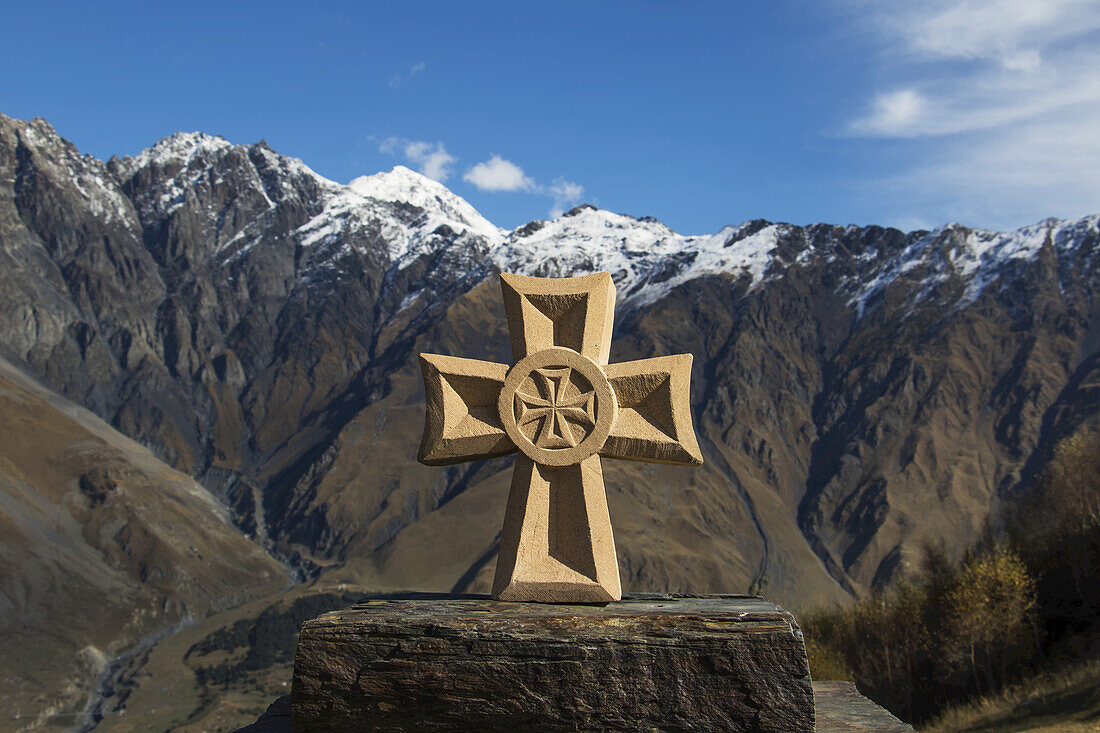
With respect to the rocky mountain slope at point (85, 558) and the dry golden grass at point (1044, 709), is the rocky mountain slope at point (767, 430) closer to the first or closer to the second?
the rocky mountain slope at point (85, 558)

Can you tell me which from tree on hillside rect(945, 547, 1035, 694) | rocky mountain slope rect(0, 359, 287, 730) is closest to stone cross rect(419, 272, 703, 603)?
tree on hillside rect(945, 547, 1035, 694)

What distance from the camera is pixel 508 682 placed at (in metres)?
9.35

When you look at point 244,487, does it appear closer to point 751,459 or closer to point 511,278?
point 751,459

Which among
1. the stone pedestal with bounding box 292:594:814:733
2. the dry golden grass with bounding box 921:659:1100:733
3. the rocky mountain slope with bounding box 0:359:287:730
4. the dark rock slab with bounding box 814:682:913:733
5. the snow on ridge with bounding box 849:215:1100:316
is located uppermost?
the snow on ridge with bounding box 849:215:1100:316

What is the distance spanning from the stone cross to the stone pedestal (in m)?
1.42

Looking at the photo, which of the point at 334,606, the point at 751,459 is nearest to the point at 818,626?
the point at 334,606

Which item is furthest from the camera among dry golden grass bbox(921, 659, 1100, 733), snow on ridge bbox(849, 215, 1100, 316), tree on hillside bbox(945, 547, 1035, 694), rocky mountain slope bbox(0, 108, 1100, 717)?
snow on ridge bbox(849, 215, 1100, 316)

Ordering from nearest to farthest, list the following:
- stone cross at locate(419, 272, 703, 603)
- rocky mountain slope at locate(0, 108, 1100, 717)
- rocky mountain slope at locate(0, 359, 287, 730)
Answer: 1. stone cross at locate(419, 272, 703, 603)
2. rocky mountain slope at locate(0, 359, 287, 730)
3. rocky mountain slope at locate(0, 108, 1100, 717)

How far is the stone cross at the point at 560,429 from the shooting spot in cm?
1131

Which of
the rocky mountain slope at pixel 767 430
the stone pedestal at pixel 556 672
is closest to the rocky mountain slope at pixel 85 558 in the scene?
the rocky mountain slope at pixel 767 430

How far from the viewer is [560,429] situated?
1148 centimetres

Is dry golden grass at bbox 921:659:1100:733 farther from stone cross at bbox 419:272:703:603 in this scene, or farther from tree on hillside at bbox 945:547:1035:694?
stone cross at bbox 419:272:703:603

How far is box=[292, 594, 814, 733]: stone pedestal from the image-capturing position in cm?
916

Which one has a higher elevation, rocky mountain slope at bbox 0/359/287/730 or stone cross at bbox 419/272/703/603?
stone cross at bbox 419/272/703/603
